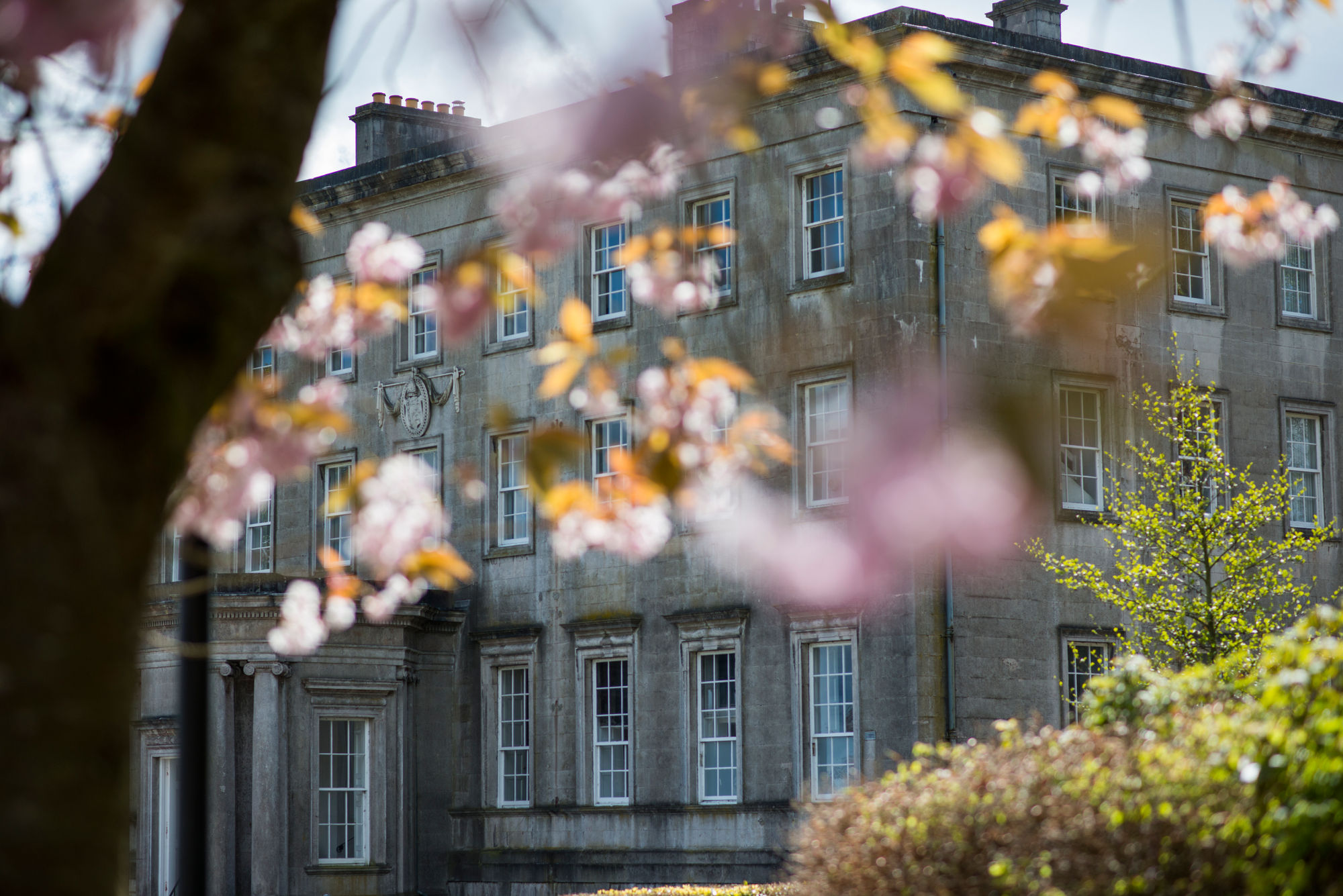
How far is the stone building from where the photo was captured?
28.2 m

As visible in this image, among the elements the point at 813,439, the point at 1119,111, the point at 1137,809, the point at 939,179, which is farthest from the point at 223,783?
the point at 1119,111

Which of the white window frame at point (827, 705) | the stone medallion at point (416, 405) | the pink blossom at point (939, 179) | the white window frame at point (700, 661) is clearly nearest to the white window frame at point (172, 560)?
the stone medallion at point (416, 405)

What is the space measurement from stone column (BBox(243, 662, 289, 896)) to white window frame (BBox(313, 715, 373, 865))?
77cm

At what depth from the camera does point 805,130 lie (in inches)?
1156

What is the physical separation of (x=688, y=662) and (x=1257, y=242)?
2389 centimetres

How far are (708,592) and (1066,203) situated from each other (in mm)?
8541

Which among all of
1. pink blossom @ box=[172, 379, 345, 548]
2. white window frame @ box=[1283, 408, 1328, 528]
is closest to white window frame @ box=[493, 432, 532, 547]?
white window frame @ box=[1283, 408, 1328, 528]

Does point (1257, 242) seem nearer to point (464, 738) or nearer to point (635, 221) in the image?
point (635, 221)

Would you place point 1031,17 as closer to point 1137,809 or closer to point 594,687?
point 594,687

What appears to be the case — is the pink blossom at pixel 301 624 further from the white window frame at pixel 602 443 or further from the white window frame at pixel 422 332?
the white window frame at pixel 422 332

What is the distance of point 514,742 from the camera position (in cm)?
3322

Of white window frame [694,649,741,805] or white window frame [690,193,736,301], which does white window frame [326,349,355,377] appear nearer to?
white window frame [690,193,736,301]

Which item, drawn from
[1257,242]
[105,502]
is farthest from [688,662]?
[105,502]

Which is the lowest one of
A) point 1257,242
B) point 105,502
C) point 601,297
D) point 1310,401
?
point 105,502
